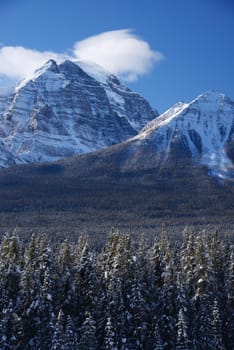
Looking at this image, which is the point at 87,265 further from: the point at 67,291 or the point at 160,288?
the point at 160,288

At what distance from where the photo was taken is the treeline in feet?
242

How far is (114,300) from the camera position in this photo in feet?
251

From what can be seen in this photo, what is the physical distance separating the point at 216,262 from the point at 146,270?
10.1m

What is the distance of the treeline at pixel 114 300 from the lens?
7375 centimetres

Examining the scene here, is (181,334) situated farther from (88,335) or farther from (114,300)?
(88,335)

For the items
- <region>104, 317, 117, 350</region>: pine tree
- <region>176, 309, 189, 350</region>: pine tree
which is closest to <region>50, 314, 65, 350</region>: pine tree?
<region>104, 317, 117, 350</region>: pine tree

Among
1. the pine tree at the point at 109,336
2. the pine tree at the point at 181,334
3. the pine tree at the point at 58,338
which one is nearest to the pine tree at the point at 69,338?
the pine tree at the point at 58,338

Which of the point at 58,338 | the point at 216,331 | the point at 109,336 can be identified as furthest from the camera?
the point at 216,331

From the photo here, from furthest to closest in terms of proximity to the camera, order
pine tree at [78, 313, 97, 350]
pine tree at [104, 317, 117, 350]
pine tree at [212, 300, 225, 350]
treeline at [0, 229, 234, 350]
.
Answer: pine tree at [212, 300, 225, 350] < treeline at [0, 229, 234, 350] < pine tree at [104, 317, 117, 350] < pine tree at [78, 313, 97, 350]

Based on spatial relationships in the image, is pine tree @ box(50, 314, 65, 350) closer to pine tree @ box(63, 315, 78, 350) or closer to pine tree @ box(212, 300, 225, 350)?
pine tree @ box(63, 315, 78, 350)

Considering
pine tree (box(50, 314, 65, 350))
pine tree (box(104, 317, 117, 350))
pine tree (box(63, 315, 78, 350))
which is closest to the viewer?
pine tree (box(50, 314, 65, 350))

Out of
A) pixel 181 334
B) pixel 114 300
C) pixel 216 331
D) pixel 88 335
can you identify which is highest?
pixel 114 300

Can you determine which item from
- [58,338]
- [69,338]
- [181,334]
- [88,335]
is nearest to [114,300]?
[88,335]

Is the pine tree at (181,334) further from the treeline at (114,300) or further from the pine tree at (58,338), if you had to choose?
the pine tree at (58,338)
